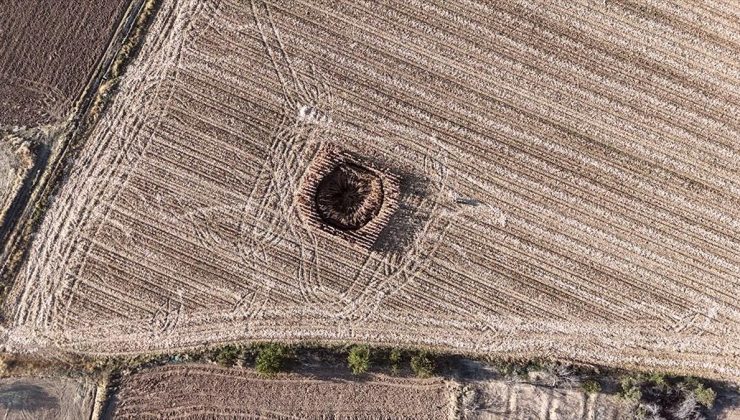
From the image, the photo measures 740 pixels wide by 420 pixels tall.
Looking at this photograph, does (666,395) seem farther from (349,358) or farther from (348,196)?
(348,196)

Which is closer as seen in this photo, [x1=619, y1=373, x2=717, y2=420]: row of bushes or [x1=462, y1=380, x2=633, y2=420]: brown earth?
[x1=619, y1=373, x2=717, y2=420]: row of bushes

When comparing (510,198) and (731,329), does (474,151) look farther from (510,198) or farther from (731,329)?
(731,329)

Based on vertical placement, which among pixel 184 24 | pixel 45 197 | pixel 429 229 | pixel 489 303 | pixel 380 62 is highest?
pixel 380 62

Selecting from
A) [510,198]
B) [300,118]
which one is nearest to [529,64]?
[510,198]

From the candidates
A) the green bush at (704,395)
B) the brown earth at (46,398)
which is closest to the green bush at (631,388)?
the green bush at (704,395)

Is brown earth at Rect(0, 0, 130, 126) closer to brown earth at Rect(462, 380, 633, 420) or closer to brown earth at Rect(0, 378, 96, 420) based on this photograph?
brown earth at Rect(0, 378, 96, 420)

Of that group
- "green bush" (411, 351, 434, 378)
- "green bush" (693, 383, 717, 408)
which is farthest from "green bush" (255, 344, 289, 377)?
"green bush" (693, 383, 717, 408)

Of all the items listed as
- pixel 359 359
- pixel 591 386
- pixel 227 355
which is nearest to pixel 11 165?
pixel 227 355
